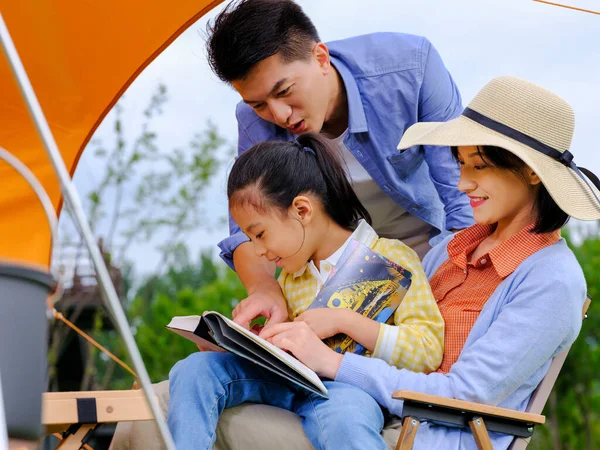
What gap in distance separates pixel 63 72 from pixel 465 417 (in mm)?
1486

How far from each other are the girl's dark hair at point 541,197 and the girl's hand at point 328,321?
0.44 meters

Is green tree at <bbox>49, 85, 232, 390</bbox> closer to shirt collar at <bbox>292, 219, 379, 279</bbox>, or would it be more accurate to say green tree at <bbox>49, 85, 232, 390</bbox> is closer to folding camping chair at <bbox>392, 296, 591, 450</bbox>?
shirt collar at <bbox>292, 219, 379, 279</bbox>

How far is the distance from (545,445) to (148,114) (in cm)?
477

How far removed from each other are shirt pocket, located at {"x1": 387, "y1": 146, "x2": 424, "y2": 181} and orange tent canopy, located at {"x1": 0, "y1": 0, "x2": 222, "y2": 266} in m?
0.69

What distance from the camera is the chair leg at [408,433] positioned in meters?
1.74

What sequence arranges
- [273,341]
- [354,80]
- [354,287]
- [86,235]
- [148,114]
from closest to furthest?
[86,235], [273,341], [354,287], [354,80], [148,114]

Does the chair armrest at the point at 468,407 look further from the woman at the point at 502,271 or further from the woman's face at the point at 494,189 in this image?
the woman's face at the point at 494,189

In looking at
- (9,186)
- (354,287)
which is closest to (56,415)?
(354,287)

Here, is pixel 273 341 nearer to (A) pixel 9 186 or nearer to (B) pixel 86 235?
(B) pixel 86 235

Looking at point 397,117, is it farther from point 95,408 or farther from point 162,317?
point 162,317

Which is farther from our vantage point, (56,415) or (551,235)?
(551,235)

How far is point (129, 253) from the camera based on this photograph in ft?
21.4

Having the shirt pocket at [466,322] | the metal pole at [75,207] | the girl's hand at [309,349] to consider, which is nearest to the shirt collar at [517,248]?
the shirt pocket at [466,322]

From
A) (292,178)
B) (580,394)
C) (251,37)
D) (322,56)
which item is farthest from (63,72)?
(580,394)
